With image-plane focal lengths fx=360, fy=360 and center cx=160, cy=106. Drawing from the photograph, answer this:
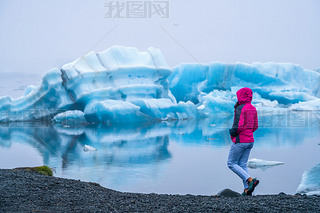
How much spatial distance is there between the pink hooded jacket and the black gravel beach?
58 centimetres

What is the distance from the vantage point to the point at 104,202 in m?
2.44

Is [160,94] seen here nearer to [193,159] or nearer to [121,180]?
[193,159]

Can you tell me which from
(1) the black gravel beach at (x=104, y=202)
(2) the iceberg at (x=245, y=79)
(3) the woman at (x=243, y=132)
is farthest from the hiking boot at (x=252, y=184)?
(2) the iceberg at (x=245, y=79)

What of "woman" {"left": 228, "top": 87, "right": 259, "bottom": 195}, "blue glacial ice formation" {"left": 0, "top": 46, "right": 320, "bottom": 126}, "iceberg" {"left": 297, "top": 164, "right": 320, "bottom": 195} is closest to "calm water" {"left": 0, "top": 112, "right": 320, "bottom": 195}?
"iceberg" {"left": 297, "top": 164, "right": 320, "bottom": 195}

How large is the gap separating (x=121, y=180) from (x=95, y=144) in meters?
4.37

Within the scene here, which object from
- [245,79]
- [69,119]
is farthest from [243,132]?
[245,79]

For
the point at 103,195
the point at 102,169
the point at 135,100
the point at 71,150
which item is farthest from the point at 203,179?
the point at 135,100

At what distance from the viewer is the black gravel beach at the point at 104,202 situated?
7.13 ft

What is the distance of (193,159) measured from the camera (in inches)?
262

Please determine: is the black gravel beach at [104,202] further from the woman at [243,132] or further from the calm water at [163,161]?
the calm water at [163,161]

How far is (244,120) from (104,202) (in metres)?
1.29

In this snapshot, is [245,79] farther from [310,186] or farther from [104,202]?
[104,202]

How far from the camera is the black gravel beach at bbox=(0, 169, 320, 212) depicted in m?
2.17

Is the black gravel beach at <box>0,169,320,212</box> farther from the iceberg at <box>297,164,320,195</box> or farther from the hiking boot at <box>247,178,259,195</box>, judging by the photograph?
the iceberg at <box>297,164,320,195</box>
